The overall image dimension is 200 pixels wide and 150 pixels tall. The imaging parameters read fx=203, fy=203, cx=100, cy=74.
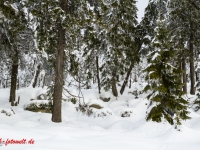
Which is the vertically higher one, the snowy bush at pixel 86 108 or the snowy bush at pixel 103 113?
the snowy bush at pixel 86 108

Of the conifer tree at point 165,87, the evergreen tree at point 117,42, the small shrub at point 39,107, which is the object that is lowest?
the small shrub at point 39,107

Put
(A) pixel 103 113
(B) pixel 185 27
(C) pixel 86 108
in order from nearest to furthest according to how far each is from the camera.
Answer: (C) pixel 86 108, (A) pixel 103 113, (B) pixel 185 27

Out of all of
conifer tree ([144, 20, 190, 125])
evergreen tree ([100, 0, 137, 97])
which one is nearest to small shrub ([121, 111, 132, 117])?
evergreen tree ([100, 0, 137, 97])

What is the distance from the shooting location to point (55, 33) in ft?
35.8

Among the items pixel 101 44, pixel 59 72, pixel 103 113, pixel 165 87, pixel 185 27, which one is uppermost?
pixel 185 27

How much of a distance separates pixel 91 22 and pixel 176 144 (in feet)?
20.1

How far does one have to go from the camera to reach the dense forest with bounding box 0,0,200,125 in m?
8.46

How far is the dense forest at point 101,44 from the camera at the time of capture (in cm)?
846

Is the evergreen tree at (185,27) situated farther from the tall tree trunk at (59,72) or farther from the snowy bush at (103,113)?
the tall tree trunk at (59,72)

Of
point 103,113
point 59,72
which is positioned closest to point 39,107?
point 103,113

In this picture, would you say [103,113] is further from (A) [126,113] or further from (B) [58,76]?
(B) [58,76]

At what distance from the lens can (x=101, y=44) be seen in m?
17.4

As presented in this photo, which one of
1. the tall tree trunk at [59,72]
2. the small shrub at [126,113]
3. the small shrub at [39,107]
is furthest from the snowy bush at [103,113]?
the tall tree trunk at [59,72]

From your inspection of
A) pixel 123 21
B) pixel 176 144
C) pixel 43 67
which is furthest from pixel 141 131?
pixel 123 21
